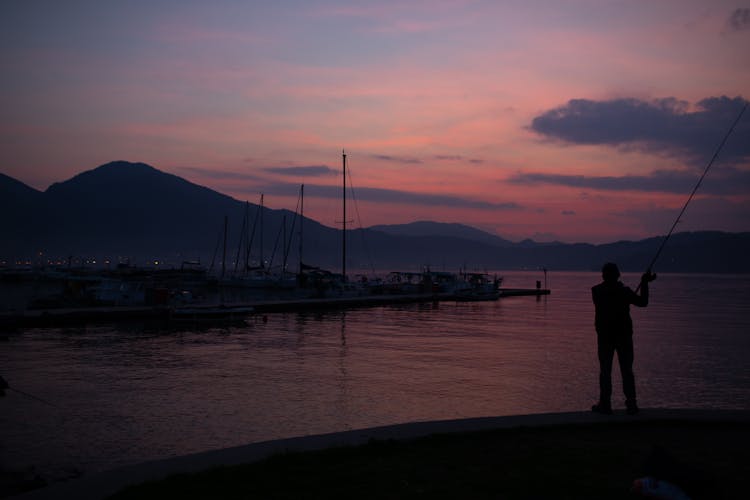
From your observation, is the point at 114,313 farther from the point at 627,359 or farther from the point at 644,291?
the point at 644,291

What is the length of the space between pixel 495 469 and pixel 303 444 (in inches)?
105

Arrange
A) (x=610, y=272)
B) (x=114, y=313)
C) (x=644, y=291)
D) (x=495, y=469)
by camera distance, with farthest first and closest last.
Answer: (x=114, y=313) < (x=610, y=272) < (x=644, y=291) < (x=495, y=469)

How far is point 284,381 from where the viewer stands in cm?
1728

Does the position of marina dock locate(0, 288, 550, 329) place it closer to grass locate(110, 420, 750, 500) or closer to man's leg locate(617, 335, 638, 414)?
grass locate(110, 420, 750, 500)

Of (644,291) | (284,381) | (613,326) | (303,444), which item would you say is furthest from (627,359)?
(284,381)

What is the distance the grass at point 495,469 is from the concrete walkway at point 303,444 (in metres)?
0.31

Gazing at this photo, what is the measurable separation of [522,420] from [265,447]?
3767mm

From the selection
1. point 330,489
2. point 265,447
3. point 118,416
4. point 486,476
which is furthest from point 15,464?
point 486,476

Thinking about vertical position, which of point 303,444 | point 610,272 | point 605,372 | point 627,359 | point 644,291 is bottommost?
point 303,444

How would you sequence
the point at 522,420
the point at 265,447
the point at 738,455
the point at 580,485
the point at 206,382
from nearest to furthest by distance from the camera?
the point at 580,485
the point at 738,455
the point at 265,447
the point at 522,420
the point at 206,382

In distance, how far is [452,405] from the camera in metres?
14.5

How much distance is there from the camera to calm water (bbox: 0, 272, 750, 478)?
1173 cm

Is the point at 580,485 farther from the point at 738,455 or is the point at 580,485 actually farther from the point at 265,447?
the point at 265,447

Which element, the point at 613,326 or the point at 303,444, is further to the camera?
the point at 613,326
